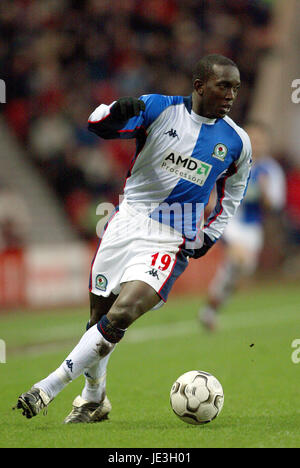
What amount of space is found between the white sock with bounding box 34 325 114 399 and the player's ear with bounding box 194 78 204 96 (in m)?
1.60

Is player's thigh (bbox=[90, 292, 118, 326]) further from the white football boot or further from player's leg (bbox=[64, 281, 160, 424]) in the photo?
the white football boot

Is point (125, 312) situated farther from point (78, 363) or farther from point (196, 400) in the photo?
point (196, 400)

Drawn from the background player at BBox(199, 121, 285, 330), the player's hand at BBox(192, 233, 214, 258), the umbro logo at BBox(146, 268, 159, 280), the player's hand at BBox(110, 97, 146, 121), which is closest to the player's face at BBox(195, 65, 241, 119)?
the player's hand at BBox(110, 97, 146, 121)

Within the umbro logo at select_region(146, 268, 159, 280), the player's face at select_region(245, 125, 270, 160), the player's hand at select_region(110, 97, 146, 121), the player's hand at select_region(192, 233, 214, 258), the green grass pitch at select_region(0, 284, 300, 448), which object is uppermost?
the player's face at select_region(245, 125, 270, 160)

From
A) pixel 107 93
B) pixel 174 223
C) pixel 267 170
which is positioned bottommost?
pixel 174 223

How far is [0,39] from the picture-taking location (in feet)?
54.4

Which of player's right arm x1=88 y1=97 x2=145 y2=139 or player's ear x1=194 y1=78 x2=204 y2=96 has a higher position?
player's ear x1=194 y1=78 x2=204 y2=96

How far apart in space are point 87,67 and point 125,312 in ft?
43.0

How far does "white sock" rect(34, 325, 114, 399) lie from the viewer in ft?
15.2

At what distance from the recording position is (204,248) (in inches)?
212

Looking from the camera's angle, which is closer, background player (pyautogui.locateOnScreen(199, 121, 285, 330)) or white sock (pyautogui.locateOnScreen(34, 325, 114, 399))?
white sock (pyautogui.locateOnScreen(34, 325, 114, 399))
